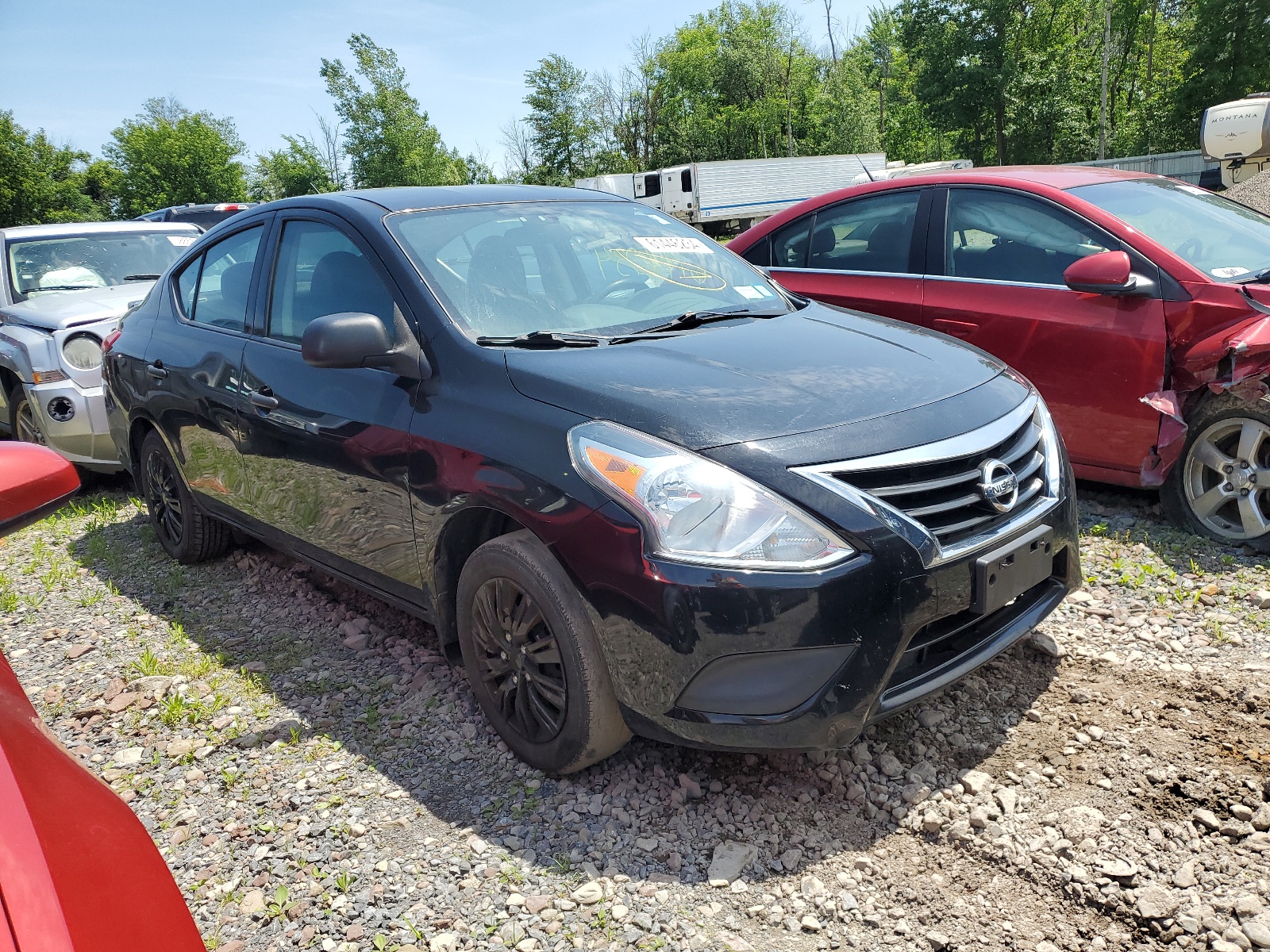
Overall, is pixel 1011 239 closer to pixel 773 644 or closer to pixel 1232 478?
pixel 1232 478

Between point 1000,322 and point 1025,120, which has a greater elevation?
point 1025,120

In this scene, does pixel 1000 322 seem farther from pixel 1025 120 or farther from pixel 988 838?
pixel 1025 120

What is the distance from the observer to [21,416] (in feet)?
21.7

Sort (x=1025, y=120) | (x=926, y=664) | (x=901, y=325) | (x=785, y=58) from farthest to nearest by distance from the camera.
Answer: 1. (x=785, y=58)
2. (x=1025, y=120)
3. (x=901, y=325)
4. (x=926, y=664)

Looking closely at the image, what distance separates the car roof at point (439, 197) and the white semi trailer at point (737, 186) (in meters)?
29.2

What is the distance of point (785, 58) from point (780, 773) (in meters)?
64.4

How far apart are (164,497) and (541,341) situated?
120 inches

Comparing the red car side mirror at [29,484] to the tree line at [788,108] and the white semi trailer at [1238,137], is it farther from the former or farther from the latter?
the tree line at [788,108]

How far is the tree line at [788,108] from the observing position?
39781 mm

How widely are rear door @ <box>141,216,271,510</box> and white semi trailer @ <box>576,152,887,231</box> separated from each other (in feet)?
94.4

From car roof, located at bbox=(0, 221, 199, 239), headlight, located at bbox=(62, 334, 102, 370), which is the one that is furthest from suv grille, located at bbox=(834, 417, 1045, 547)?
car roof, located at bbox=(0, 221, 199, 239)

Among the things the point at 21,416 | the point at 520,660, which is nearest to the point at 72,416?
the point at 21,416

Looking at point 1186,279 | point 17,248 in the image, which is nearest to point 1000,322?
point 1186,279

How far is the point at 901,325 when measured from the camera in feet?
11.4
